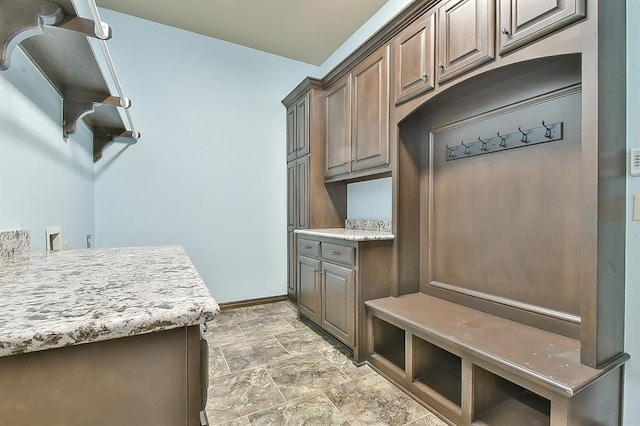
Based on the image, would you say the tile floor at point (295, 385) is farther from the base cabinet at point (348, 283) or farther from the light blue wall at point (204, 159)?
the light blue wall at point (204, 159)

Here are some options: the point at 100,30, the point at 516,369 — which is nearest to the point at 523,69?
the point at 516,369

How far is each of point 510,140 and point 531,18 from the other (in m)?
0.64

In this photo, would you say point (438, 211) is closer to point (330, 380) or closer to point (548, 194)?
point (548, 194)

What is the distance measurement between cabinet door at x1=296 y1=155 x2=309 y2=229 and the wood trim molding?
978 millimetres

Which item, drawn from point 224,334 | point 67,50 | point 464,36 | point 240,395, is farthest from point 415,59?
point 224,334

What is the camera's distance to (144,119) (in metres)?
3.11

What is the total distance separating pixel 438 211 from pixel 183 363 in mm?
2094

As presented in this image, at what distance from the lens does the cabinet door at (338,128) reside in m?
2.85

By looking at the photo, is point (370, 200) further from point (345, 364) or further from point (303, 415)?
point (303, 415)

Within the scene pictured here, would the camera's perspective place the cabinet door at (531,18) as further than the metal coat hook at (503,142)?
No

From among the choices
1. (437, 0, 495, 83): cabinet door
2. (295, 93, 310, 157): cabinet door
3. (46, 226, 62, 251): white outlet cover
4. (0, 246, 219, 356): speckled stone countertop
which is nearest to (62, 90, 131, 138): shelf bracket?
(46, 226, 62, 251): white outlet cover

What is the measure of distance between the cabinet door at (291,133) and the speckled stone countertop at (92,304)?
285cm

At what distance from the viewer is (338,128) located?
3.01 metres

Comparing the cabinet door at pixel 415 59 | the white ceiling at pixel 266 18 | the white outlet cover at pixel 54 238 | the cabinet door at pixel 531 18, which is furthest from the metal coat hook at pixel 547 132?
the white outlet cover at pixel 54 238
